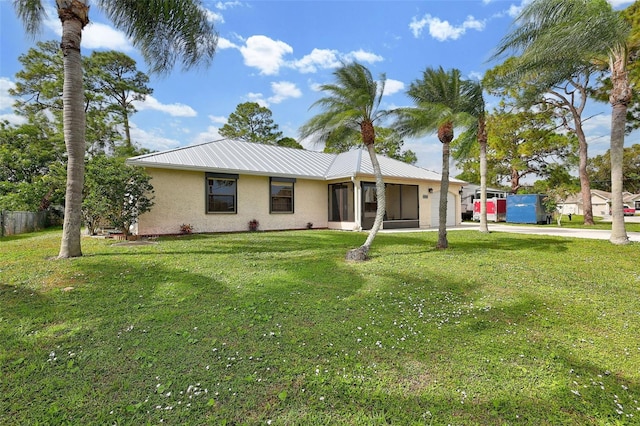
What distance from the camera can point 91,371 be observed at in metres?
2.56

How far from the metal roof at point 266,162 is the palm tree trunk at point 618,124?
7746 mm

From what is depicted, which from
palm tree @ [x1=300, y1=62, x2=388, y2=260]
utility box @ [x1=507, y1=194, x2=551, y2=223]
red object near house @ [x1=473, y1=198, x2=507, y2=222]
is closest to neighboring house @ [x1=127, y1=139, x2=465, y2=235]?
utility box @ [x1=507, y1=194, x2=551, y2=223]

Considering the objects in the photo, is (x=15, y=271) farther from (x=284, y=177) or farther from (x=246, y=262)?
(x=284, y=177)

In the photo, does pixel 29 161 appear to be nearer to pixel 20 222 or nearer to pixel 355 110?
pixel 20 222

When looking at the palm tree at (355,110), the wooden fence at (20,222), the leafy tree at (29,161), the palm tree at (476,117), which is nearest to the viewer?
the palm tree at (355,110)

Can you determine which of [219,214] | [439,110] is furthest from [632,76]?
[219,214]

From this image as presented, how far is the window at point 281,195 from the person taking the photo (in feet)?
45.2

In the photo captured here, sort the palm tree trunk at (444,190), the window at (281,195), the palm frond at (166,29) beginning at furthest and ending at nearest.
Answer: the window at (281,195)
the palm tree trunk at (444,190)
the palm frond at (166,29)

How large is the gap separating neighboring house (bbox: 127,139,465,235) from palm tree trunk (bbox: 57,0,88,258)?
4019 mm

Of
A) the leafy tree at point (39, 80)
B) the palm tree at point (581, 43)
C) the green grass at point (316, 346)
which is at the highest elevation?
the leafy tree at point (39, 80)

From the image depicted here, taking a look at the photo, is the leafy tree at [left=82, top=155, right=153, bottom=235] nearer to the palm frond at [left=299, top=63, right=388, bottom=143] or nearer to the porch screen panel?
the palm frond at [left=299, top=63, right=388, bottom=143]

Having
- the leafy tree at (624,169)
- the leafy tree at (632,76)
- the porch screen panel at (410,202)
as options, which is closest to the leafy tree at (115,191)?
the porch screen panel at (410,202)

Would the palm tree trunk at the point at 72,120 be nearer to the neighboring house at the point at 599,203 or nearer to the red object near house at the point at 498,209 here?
the red object near house at the point at 498,209

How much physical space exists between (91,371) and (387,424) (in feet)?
8.24
